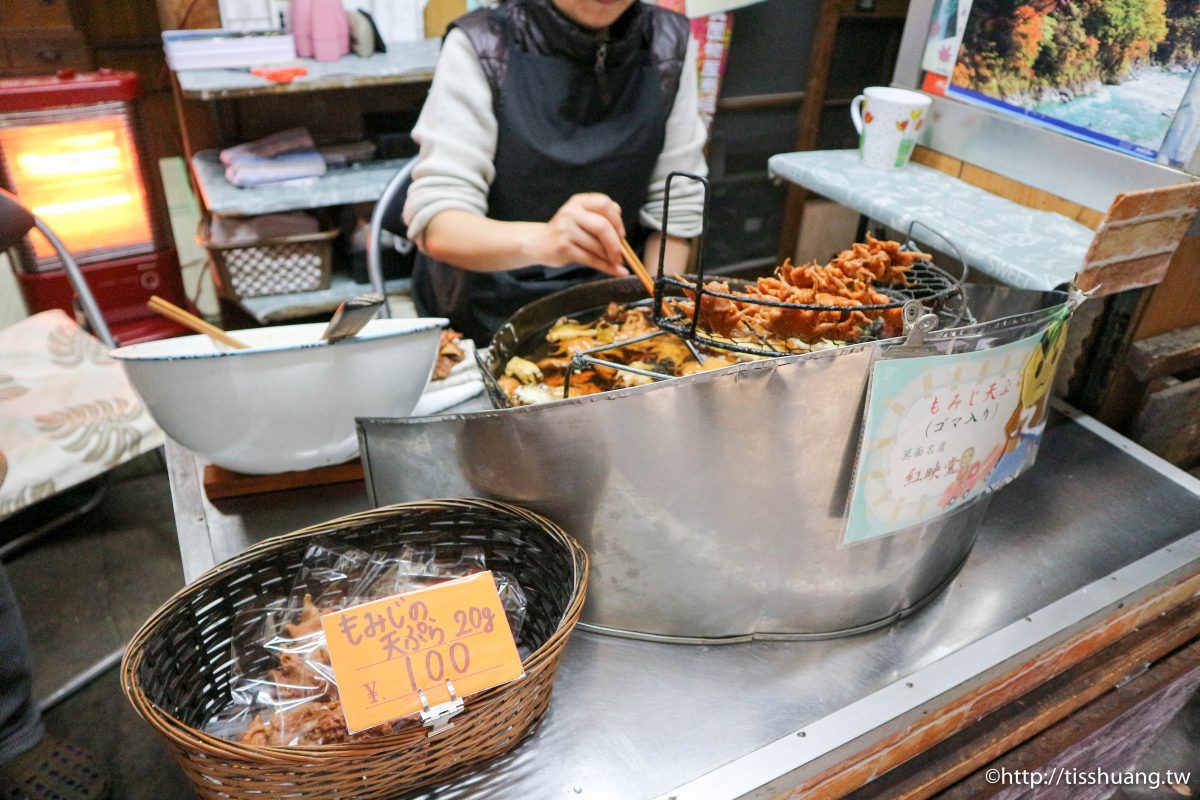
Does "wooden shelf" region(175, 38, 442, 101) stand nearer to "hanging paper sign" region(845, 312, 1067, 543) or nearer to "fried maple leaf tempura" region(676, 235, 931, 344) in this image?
"fried maple leaf tempura" region(676, 235, 931, 344)

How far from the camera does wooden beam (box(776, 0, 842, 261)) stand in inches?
150

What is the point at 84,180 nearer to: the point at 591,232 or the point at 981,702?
the point at 591,232

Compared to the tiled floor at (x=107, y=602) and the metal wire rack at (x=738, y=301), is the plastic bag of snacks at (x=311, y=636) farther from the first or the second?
the tiled floor at (x=107, y=602)

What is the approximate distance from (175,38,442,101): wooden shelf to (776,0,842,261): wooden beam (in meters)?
1.90

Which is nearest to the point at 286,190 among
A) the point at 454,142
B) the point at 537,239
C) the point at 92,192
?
the point at 92,192

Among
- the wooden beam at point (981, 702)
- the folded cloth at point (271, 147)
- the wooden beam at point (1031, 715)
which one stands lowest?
the wooden beam at point (1031, 715)

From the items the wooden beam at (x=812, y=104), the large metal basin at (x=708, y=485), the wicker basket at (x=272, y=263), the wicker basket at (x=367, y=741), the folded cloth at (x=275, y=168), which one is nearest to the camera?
the wicker basket at (x=367, y=741)

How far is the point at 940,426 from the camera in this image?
0.93 m

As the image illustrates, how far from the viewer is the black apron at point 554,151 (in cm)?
176

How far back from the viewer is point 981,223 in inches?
65.1

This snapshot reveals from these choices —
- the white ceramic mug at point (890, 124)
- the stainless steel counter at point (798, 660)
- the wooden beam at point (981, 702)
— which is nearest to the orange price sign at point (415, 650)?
the stainless steel counter at point (798, 660)

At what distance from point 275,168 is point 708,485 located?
2.53 m

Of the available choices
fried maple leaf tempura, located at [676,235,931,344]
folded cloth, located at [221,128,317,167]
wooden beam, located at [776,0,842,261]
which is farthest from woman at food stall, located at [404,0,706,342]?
wooden beam, located at [776,0,842,261]

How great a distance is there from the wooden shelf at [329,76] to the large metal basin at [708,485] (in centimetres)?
208
